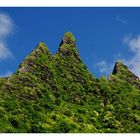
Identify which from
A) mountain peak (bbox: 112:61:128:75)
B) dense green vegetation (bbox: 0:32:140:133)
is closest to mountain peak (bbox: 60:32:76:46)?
dense green vegetation (bbox: 0:32:140:133)

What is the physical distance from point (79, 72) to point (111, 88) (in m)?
3.00

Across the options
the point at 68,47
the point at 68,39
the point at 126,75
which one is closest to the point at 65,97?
the point at 68,47

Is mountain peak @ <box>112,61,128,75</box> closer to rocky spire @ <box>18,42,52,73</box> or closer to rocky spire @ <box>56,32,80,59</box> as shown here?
rocky spire @ <box>56,32,80,59</box>

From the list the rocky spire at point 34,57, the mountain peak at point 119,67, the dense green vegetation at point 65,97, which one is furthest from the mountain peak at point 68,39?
the mountain peak at point 119,67

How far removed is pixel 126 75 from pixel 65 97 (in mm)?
9126

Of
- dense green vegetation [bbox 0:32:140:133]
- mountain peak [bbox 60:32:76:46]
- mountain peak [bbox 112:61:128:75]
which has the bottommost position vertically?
dense green vegetation [bbox 0:32:140:133]

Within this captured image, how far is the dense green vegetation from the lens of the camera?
4294 centimetres

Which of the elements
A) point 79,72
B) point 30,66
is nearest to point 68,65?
point 79,72

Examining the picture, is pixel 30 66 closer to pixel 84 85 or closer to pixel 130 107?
pixel 84 85

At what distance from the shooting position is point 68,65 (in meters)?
52.5

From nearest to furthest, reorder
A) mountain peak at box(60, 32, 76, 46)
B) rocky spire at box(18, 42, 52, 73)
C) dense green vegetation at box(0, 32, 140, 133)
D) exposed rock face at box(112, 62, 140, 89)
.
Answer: dense green vegetation at box(0, 32, 140, 133)
rocky spire at box(18, 42, 52, 73)
mountain peak at box(60, 32, 76, 46)
exposed rock face at box(112, 62, 140, 89)

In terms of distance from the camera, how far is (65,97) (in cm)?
4853

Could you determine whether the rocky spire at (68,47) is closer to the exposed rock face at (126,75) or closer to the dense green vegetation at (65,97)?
the dense green vegetation at (65,97)

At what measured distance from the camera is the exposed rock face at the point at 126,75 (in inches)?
2170
